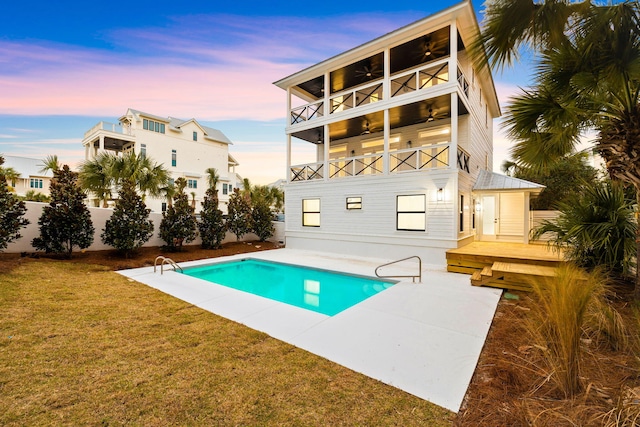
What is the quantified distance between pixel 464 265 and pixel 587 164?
20.2 metres

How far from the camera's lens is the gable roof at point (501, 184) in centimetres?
1047

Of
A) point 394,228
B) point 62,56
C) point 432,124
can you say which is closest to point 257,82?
point 62,56

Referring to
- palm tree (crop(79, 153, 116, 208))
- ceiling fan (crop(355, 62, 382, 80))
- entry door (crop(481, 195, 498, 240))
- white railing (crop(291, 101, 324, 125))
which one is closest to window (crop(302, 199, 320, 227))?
white railing (crop(291, 101, 324, 125))

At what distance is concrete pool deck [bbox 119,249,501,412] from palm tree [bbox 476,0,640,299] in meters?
2.99

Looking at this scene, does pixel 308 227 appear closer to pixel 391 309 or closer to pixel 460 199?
pixel 460 199

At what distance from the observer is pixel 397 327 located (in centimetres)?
434

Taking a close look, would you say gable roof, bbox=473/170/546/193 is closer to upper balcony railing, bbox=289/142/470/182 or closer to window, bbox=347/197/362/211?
upper balcony railing, bbox=289/142/470/182

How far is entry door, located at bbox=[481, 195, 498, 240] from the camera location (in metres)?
12.6

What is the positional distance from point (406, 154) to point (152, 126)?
24.4m

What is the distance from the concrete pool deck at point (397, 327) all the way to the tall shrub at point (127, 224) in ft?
11.0

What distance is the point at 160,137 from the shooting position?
25922 mm

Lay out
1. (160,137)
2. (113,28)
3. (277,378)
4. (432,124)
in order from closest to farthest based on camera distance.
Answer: (277,378), (113,28), (432,124), (160,137)

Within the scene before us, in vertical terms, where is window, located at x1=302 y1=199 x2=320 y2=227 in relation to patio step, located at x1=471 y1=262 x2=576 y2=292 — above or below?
Result: above

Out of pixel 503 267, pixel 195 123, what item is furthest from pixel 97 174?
pixel 195 123
